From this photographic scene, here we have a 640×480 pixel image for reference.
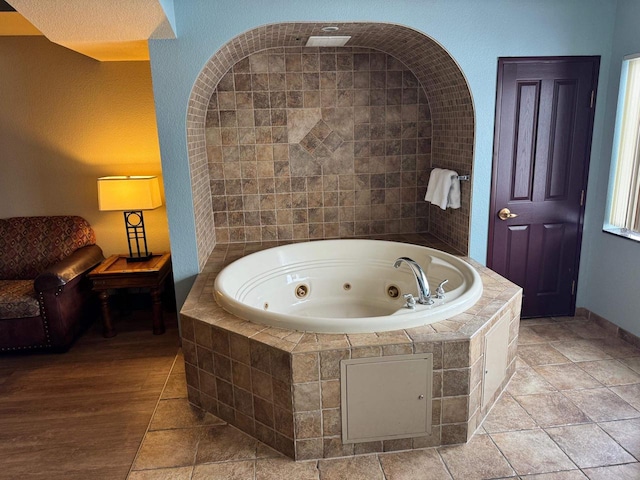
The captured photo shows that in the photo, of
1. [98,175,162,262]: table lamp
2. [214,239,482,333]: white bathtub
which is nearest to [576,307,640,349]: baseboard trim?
[214,239,482,333]: white bathtub

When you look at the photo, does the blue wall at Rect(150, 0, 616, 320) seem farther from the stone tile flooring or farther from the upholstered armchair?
the stone tile flooring

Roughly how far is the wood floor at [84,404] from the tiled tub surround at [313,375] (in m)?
0.54

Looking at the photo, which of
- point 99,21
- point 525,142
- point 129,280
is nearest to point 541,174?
point 525,142

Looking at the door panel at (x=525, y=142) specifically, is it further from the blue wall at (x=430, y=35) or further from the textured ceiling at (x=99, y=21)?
the textured ceiling at (x=99, y=21)

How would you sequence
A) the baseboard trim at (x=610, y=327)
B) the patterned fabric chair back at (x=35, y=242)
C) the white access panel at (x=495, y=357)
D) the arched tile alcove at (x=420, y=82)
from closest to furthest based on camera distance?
the white access panel at (x=495, y=357), the arched tile alcove at (x=420, y=82), the baseboard trim at (x=610, y=327), the patterned fabric chair back at (x=35, y=242)

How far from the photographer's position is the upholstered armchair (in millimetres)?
3188

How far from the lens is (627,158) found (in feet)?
10.5

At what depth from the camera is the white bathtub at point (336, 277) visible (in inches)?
123

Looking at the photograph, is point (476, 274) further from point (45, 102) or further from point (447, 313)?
point (45, 102)

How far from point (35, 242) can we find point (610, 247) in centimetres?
420

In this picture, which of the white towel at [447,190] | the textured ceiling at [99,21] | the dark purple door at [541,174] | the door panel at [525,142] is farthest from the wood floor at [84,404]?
the door panel at [525,142]

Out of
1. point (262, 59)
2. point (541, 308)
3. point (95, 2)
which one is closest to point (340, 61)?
point (262, 59)

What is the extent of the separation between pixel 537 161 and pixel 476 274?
43.0 inches

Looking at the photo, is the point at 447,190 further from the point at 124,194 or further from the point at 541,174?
the point at 124,194
